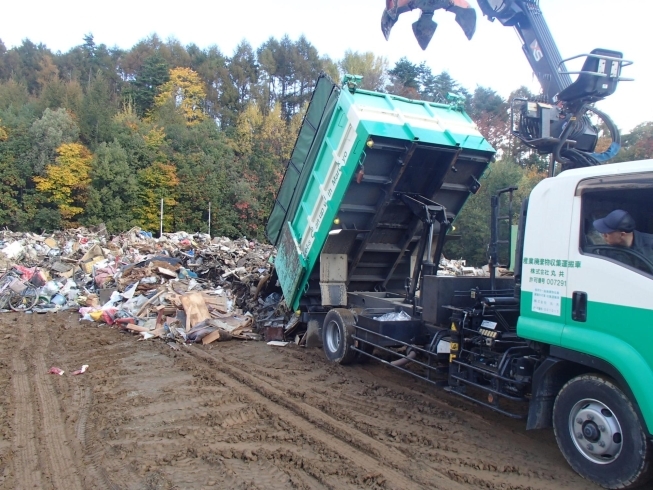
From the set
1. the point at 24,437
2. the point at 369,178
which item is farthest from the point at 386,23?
the point at 24,437

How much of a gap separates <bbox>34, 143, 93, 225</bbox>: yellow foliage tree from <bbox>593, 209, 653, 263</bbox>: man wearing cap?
118 ft

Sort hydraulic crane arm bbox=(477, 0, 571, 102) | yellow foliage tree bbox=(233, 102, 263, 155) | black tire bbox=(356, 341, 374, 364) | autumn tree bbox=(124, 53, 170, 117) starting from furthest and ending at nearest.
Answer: autumn tree bbox=(124, 53, 170, 117) < yellow foliage tree bbox=(233, 102, 263, 155) < black tire bbox=(356, 341, 374, 364) < hydraulic crane arm bbox=(477, 0, 571, 102)

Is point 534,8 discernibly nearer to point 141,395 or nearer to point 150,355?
point 141,395

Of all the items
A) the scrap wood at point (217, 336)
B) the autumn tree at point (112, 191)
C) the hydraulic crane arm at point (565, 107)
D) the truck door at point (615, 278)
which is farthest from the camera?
the autumn tree at point (112, 191)

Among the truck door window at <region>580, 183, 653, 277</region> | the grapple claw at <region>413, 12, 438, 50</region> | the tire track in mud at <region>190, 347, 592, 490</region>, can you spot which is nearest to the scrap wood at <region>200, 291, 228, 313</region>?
the tire track in mud at <region>190, 347, 592, 490</region>

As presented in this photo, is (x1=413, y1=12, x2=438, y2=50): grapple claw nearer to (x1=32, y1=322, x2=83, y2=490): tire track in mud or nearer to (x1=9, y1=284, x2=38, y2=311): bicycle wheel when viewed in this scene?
(x1=32, y1=322, x2=83, y2=490): tire track in mud

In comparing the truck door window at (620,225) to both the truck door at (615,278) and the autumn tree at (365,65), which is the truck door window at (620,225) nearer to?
the truck door at (615,278)

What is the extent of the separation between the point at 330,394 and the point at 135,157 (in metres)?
35.1

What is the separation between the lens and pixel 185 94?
174 feet

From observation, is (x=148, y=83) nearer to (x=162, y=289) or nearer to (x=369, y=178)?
(x=162, y=289)

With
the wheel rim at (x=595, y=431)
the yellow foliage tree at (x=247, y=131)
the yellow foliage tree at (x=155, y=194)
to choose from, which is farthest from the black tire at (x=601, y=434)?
the yellow foliage tree at (x=247, y=131)

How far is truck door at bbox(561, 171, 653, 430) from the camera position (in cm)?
337

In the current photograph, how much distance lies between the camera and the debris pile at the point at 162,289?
930cm

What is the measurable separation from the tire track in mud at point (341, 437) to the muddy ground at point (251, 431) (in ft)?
0.05
